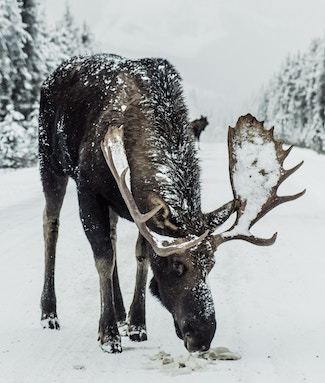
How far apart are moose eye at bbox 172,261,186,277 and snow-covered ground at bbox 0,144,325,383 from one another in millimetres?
740

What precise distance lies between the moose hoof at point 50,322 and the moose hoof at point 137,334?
0.73 meters

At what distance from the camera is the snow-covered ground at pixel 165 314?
4.66m

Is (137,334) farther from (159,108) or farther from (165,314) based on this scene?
(159,108)

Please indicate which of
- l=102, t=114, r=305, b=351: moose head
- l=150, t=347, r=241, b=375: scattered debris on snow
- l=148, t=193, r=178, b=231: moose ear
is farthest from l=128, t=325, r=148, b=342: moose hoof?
l=148, t=193, r=178, b=231: moose ear

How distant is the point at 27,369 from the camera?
466 centimetres

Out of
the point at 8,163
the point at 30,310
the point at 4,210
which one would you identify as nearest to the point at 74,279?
the point at 30,310

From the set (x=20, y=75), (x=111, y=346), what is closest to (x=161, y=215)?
(x=111, y=346)

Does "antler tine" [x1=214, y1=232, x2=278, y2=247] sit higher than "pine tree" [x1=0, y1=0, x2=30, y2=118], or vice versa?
"pine tree" [x1=0, y1=0, x2=30, y2=118]

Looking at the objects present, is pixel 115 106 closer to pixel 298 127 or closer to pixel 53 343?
pixel 53 343

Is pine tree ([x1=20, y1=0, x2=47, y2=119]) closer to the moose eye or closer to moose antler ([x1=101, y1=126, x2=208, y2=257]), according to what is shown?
moose antler ([x1=101, y1=126, x2=208, y2=257])

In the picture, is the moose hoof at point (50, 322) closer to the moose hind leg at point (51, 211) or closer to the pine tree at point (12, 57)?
the moose hind leg at point (51, 211)

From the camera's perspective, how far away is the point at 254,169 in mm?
4918

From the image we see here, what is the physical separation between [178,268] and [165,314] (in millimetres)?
1857

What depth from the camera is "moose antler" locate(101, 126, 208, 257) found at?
166 inches
